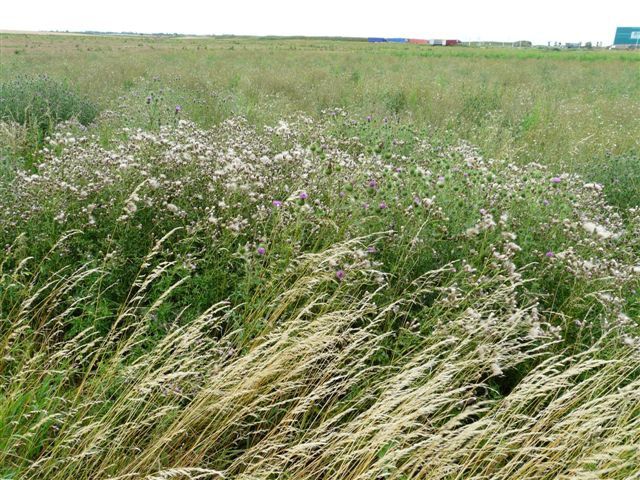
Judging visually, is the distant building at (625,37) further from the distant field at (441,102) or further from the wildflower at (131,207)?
the wildflower at (131,207)

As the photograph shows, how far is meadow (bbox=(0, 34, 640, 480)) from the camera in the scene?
6.68ft

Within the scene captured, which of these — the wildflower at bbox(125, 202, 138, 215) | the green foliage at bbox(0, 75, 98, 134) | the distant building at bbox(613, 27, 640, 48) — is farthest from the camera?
the distant building at bbox(613, 27, 640, 48)

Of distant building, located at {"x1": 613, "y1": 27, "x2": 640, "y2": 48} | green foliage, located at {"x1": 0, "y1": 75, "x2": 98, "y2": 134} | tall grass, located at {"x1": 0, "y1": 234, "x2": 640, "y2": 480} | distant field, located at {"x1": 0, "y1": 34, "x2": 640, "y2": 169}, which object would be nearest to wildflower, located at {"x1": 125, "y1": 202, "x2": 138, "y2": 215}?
tall grass, located at {"x1": 0, "y1": 234, "x2": 640, "y2": 480}

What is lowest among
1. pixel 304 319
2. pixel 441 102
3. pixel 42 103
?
pixel 304 319

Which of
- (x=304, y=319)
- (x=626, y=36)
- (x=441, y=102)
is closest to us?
(x=304, y=319)

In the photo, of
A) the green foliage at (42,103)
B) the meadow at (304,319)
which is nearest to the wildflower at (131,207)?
the meadow at (304,319)

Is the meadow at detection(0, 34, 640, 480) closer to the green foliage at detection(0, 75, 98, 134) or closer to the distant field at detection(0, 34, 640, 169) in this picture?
the green foliage at detection(0, 75, 98, 134)

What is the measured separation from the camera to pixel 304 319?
287 centimetres

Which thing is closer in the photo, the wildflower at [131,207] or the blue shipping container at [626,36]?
the wildflower at [131,207]

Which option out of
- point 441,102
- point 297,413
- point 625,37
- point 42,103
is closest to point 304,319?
point 297,413

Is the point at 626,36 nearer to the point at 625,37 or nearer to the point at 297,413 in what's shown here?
the point at 625,37

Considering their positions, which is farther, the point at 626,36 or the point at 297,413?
the point at 626,36

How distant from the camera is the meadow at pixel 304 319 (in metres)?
2.04

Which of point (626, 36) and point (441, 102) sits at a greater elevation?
point (626, 36)
